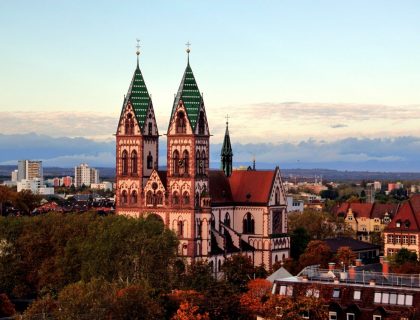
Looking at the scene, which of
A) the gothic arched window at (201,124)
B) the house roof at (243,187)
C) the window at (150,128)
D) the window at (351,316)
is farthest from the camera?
the house roof at (243,187)

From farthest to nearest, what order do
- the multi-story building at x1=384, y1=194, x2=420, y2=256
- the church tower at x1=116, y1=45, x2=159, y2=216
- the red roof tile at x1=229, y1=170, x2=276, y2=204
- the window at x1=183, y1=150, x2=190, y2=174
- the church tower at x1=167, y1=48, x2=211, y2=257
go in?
the multi-story building at x1=384, y1=194, x2=420, y2=256 → the red roof tile at x1=229, y1=170, x2=276, y2=204 → the church tower at x1=116, y1=45, x2=159, y2=216 → the window at x1=183, y1=150, x2=190, y2=174 → the church tower at x1=167, y1=48, x2=211, y2=257

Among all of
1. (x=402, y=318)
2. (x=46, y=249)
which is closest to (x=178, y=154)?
(x=46, y=249)

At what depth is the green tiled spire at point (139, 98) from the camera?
13150 centimetres

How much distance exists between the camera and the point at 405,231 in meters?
146

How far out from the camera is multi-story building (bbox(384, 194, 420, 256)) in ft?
478

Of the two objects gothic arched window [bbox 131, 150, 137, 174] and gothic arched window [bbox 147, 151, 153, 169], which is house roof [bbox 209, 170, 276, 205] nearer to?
gothic arched window [bbox 147, 151, 153, 169]

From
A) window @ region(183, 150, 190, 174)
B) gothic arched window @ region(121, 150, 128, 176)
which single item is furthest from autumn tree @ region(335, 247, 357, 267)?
gothic arched window @ region(121, 150, 128, 176)

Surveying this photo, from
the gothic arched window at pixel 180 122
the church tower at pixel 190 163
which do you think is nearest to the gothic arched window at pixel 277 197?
the church tower at pixel 190 163

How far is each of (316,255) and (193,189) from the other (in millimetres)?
14804

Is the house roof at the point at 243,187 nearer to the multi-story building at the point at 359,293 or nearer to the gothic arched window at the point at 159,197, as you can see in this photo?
the gothic arched window at the point at 159,197

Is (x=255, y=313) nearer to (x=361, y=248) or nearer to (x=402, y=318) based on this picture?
(x=402, y=318)

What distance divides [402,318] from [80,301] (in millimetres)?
21207

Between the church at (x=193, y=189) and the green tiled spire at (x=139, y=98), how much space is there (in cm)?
11

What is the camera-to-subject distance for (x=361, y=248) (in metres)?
152
